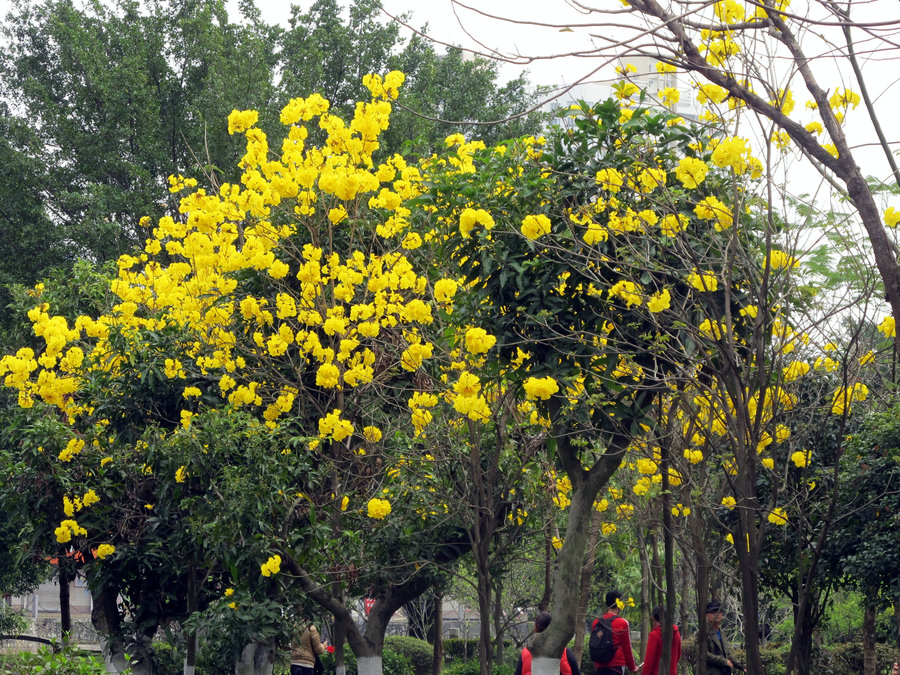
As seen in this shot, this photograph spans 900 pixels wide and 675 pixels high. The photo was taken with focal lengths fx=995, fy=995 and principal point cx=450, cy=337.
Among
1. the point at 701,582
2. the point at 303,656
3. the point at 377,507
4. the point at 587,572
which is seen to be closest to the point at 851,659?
the point at 587,572

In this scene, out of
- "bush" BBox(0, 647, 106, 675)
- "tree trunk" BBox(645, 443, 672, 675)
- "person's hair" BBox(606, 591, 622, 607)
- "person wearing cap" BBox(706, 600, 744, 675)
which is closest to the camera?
"bush" BBox(0, 647, 106, 675)

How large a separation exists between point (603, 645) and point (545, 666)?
242 cm

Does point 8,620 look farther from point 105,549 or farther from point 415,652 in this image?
point 105,549

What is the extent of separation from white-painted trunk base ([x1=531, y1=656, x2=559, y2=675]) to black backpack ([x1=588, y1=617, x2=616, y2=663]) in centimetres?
234

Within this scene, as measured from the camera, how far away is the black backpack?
8578 millimetres

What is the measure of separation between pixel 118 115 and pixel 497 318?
14.0 metres

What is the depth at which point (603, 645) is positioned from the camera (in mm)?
8586

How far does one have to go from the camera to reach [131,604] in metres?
10.1

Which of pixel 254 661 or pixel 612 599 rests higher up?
pixel 612 599

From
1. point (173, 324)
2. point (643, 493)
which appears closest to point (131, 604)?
point (173, 324)

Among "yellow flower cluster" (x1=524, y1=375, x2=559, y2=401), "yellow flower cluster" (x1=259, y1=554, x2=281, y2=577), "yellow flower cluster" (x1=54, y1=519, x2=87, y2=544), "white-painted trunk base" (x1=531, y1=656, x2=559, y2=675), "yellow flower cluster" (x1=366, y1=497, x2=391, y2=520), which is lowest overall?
"white-painted trunk base" (x1=531, y1=656, x2=559, y2=675)

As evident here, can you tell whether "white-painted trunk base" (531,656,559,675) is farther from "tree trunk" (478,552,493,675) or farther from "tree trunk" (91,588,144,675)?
"tree trunk" (91,588,144,675)

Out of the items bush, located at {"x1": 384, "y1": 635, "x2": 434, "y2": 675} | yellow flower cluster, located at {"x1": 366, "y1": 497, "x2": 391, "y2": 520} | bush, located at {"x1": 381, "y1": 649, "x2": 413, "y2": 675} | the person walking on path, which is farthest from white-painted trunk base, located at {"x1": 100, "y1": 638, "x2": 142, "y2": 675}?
bush, located at {"x1": 384, "y1": 635, "x2": 434, "y2": 675}

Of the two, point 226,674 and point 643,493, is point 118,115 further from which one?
point 643,493
